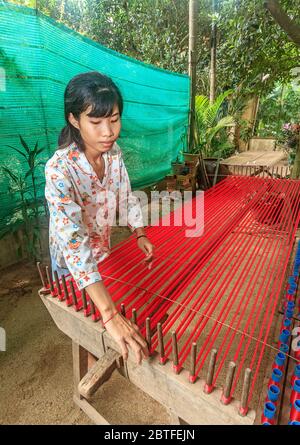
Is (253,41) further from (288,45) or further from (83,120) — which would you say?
(83,120)

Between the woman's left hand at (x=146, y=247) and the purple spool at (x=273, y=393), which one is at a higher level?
the woman's left hand at (x=146, y=247)

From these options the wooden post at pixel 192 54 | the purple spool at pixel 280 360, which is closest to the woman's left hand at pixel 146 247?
the purple spool at pixel 280 360

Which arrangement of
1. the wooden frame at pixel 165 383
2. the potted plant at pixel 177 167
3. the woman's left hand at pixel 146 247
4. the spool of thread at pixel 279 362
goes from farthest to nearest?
1. the potted plant at pixel 177 167
2. the woman's left hand at pixel 146 247
3. the spool of thread at pixel 279 362
4. the wooden frame at pixel 165 383

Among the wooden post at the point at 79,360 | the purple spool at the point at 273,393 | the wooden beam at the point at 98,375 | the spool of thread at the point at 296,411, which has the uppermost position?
the wooden beam at the point at 98,375

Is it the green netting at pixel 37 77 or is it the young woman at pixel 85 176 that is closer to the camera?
the young woman at pixel 85 176

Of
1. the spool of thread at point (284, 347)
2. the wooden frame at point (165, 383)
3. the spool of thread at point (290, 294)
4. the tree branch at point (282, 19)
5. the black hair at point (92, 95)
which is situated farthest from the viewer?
the tree branch at point (282, 19)

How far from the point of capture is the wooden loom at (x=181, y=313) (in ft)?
2.72

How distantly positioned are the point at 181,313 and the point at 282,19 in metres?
2.72

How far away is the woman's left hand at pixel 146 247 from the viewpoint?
1.47 m

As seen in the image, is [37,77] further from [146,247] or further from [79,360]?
[79,360]

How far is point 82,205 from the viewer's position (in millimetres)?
1326

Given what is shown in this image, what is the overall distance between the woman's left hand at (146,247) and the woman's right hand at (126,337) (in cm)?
54

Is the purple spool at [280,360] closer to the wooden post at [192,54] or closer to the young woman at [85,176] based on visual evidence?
the young woman at [85,176]

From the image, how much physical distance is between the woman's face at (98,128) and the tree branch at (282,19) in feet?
7.48
